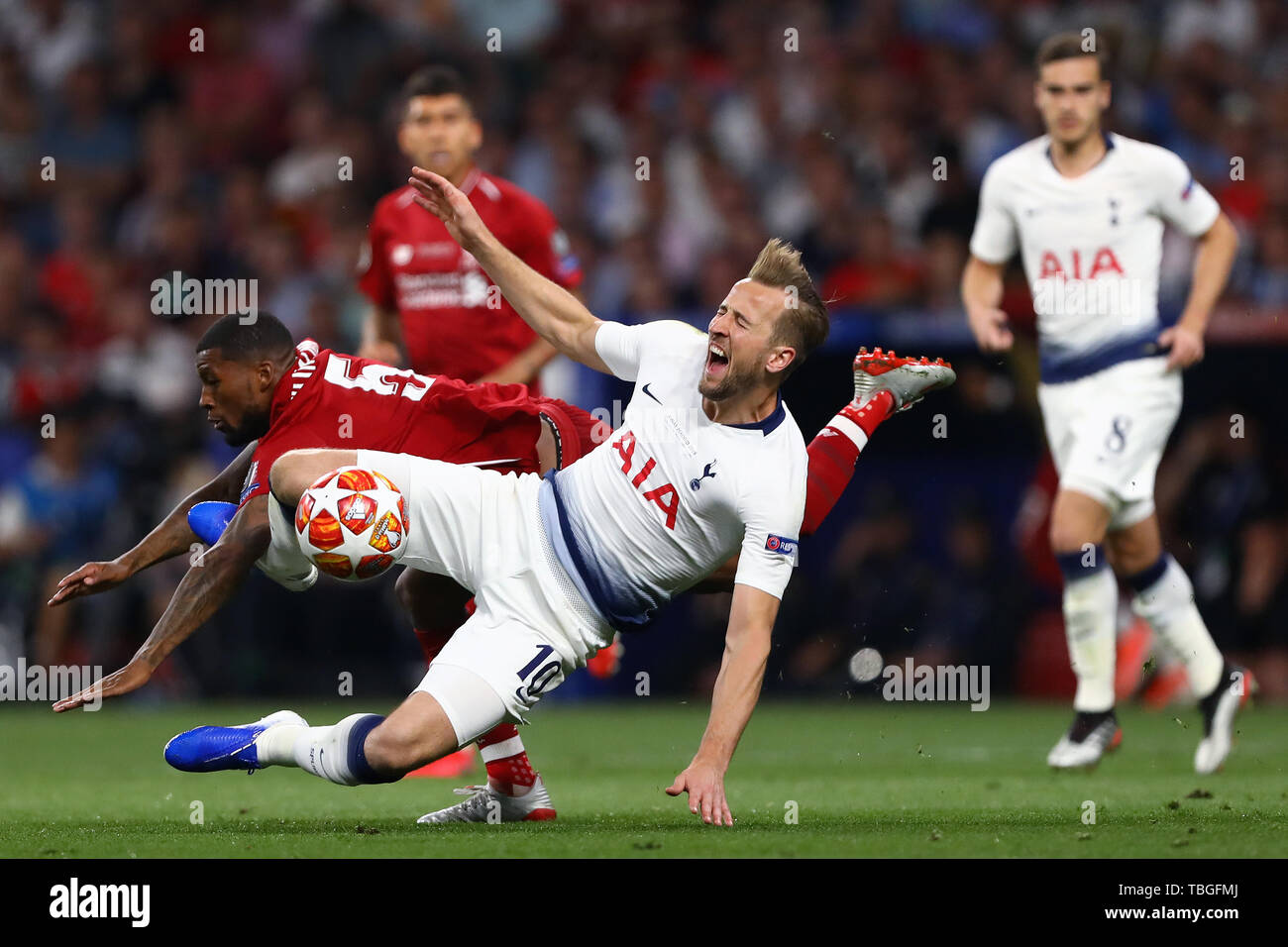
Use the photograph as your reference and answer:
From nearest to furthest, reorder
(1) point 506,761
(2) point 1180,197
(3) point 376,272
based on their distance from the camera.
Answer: (1) point 506,761, (2) point 1180,197, (3) point 376,272

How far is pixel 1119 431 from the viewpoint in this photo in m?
8.34

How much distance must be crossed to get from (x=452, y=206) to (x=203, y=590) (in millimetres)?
1507

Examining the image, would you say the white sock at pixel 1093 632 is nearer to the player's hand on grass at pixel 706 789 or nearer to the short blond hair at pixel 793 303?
the short blond hair at pixel 793 303

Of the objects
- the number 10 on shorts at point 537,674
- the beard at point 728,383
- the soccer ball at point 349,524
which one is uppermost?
the beard at point 728,383

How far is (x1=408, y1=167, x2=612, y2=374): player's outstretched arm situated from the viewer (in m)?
6.20

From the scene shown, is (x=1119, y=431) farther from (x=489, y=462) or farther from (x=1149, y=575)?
(x=489, y=462)

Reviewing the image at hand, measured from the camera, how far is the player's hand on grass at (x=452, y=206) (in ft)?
20.1

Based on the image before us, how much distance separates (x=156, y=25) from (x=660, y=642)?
790cm

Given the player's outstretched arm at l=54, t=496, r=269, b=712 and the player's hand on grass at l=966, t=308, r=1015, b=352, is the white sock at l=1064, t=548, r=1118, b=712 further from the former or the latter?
the player's outstretched arm at l=54, t=496, r=269, b=712

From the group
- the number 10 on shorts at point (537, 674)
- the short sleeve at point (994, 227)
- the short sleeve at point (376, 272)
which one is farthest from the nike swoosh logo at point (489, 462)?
the short sleeve at point (994, 227)

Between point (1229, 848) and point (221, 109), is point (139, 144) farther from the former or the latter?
point (1229, 848)

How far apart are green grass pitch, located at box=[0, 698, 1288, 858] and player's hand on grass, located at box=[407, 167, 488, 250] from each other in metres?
1.98

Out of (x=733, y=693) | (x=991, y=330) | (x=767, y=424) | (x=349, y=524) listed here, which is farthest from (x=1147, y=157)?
(x=349, y=524)

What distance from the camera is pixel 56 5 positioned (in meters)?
17.0
